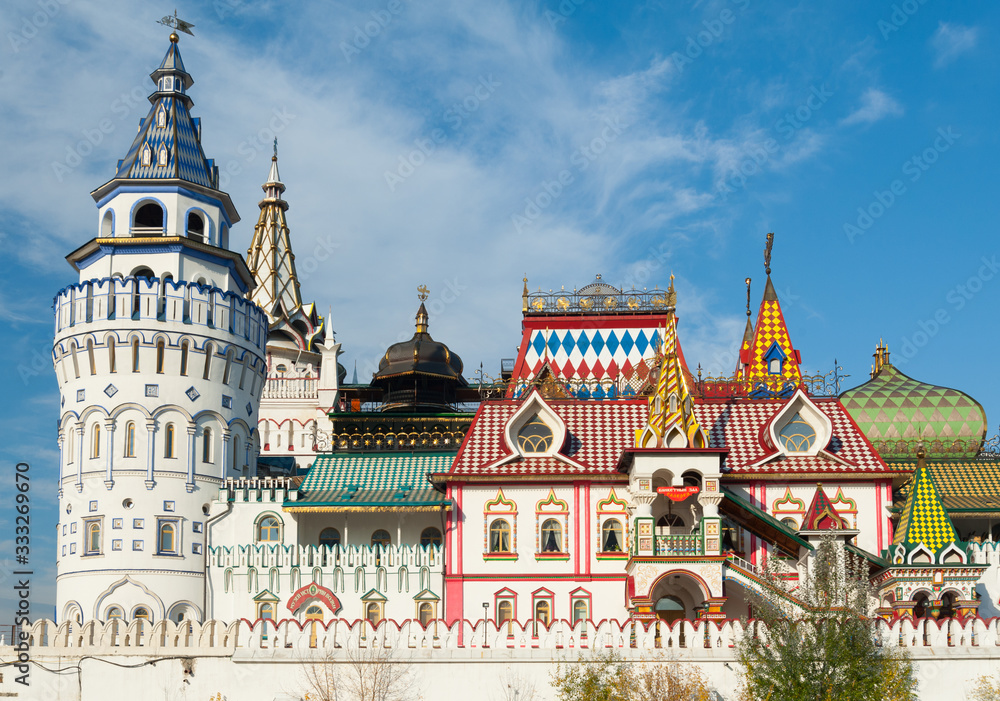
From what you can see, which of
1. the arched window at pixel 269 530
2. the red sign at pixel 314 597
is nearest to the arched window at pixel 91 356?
the arched window at pixel 269 530

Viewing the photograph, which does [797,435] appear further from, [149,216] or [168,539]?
[149,216]

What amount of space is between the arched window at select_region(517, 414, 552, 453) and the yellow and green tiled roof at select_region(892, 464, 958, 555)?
12686 millimetres

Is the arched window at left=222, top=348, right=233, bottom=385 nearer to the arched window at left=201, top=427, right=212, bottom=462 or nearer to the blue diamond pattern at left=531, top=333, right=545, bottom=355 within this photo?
the arched window at left=201, top=427, right=212, bottom=462

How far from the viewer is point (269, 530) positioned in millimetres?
46250

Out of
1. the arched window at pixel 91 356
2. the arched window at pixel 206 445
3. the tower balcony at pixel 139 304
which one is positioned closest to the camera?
the arched window at pixel 91 356

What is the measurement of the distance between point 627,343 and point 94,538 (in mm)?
22867

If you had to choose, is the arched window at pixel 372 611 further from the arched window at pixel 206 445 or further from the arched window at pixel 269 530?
the arched window at pixel 206 445

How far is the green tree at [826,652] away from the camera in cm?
3362

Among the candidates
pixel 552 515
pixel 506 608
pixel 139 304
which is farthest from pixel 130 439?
pixel 552 515

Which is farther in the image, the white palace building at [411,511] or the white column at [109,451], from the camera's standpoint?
the white column at [109,451]

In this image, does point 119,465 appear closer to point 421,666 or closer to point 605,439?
point 421,666

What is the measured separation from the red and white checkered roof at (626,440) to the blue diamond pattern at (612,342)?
5523mm

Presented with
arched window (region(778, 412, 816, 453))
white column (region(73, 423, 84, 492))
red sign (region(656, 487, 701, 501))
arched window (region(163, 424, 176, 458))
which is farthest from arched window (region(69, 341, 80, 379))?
arched window (region(778, 412, 816, 453))

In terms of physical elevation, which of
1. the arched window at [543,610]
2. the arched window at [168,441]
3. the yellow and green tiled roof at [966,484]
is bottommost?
the arched window at [543,610]
